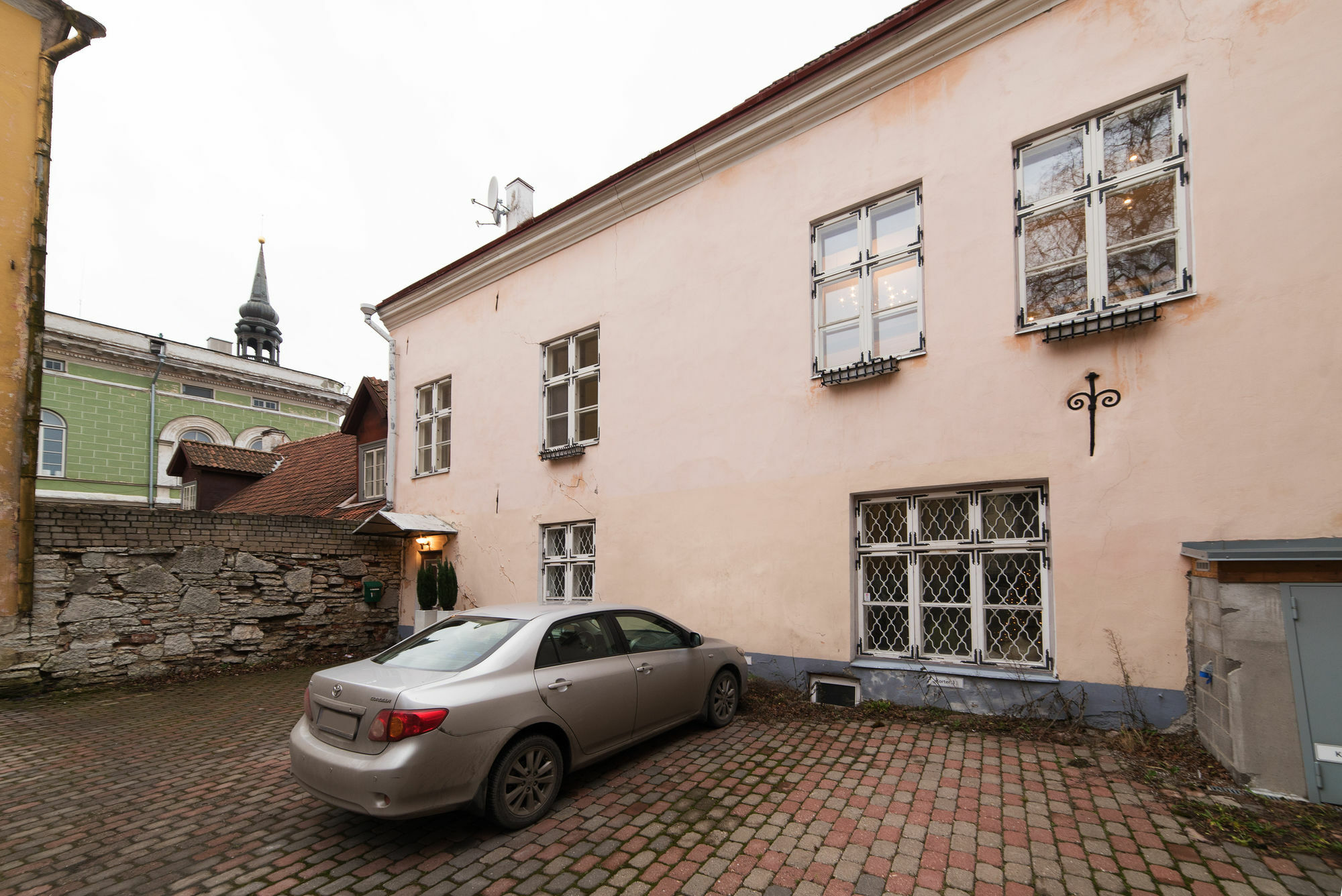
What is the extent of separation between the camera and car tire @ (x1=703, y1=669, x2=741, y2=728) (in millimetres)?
5609

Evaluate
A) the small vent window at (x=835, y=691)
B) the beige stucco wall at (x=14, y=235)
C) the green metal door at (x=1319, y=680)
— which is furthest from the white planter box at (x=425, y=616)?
the green metal door at (x=1319, y=680)

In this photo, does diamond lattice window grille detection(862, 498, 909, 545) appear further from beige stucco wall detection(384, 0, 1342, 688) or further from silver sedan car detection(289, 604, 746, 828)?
silver sedan car detection(289, 604, 746, 828)

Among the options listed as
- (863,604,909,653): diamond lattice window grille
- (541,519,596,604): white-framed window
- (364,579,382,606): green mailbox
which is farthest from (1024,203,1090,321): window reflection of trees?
(364,579,382,606): green mailbox

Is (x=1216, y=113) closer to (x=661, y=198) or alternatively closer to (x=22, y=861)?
(x=661, y=198)

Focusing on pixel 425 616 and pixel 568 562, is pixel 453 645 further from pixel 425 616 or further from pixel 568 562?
pixel 425 616

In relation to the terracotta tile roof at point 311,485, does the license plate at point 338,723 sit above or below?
below

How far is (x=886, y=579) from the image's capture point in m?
6.25

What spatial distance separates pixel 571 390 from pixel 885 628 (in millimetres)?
5405

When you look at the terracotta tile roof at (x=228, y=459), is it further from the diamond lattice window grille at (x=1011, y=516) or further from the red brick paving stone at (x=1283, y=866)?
the red brick paving stone at (x=1283, y=866)

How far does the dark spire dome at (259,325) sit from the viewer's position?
3675 cm

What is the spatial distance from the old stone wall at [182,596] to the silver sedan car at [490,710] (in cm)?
663

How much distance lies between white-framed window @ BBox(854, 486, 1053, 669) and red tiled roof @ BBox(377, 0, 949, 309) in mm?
4544

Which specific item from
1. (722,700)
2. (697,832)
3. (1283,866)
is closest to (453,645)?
(697,832)

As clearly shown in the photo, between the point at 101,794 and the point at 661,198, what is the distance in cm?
808
